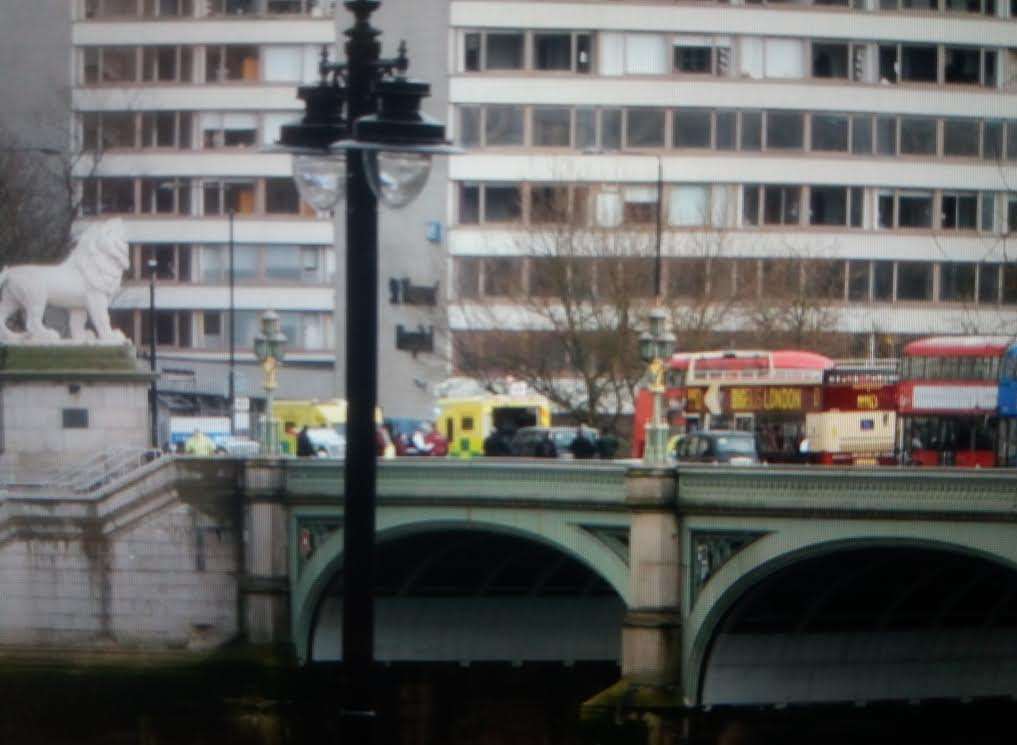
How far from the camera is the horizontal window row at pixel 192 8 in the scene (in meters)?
85.1

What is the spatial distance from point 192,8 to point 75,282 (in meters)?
28.4

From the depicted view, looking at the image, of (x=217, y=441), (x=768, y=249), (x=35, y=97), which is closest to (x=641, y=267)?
(x=768, y=249)

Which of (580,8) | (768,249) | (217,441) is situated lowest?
(217,441)

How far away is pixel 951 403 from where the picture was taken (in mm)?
60594

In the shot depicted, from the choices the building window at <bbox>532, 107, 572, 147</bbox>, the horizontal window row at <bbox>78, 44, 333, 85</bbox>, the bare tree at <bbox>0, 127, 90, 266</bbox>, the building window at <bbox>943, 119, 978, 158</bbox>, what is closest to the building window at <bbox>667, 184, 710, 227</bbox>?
the building window at <bbox>532, 107, 572, 147</bbox>

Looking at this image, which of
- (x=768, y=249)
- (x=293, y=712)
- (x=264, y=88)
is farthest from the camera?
(x=264, y=88)

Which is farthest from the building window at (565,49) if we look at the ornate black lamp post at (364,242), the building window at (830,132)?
the ornate black lamp post at (364,242)

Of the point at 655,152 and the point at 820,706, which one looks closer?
the point at 820,706

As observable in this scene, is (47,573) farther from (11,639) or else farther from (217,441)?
(217,441)

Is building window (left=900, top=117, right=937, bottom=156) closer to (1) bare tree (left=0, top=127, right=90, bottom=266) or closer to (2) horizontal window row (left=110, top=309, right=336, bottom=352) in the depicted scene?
(2) horizontal window row (left=110, top=309, right=336, bottom=352)

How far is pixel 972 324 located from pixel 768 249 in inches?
284

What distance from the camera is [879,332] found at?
7912cm

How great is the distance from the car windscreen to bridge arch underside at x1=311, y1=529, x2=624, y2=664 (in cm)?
421

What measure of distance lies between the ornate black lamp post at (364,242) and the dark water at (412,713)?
32.5m
